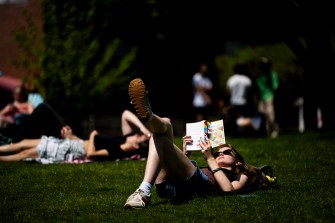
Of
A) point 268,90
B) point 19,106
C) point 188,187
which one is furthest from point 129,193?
point 268,90

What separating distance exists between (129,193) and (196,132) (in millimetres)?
1314

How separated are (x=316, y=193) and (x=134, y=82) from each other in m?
2.64

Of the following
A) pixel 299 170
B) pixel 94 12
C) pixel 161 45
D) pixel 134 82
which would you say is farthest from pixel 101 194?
pixel 161 45

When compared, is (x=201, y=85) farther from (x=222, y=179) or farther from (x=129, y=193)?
(x=222, y=179)

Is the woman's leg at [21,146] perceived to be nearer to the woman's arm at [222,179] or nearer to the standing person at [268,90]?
the woman's arm at [222,179]

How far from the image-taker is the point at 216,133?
6.79 m

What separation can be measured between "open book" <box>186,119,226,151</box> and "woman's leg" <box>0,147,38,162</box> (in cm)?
438

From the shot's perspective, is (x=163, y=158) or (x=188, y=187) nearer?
(x=163, y=158)

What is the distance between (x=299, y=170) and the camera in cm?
942

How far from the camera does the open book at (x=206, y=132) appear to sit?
22.1 feet

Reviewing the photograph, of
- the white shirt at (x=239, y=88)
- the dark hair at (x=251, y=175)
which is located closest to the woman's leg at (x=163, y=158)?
the dark hair at (x=251, y=175)

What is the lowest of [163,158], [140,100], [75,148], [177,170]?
[177,170]

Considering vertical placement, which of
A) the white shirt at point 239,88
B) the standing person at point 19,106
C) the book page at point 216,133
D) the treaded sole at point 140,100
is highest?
the white shirt at point 239,88

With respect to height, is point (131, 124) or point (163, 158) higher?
point (131, 124)
